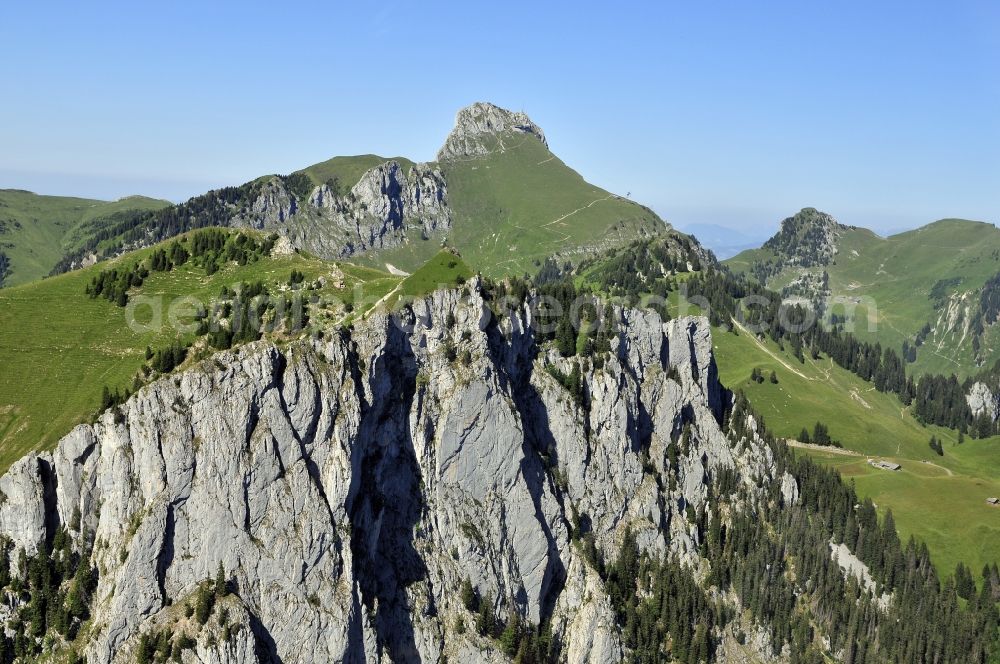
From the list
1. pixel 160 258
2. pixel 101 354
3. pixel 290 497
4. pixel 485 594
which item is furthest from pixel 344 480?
pixel 160 258

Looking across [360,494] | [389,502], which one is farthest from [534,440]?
[360,494]

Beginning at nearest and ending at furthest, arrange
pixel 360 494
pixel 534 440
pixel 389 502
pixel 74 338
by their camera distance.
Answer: pixel 360 494 → pixel 389 502 → pixel 74 338 → pixel 534 440

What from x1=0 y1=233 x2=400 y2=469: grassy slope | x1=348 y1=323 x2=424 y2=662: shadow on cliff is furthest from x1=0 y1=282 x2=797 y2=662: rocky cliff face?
x1=0 y1=233 x2=400 y2=469: grassy slope

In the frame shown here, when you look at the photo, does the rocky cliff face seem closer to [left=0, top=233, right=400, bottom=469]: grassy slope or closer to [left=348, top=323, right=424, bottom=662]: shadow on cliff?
[left=348, top=323, right=424, bottom=662]: shadow on cliff

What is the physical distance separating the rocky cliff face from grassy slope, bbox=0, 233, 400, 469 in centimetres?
819

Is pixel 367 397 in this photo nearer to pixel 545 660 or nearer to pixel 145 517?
pixel 145 517

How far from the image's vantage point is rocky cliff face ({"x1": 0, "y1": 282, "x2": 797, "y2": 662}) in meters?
117

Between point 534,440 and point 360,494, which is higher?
point 534,440

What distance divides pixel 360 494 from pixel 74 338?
57207mm

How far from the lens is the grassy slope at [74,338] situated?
4857 inches

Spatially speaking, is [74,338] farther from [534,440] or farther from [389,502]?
[534,440]

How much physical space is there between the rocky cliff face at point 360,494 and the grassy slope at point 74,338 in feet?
26.9

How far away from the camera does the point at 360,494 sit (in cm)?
13425

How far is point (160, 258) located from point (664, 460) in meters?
119
